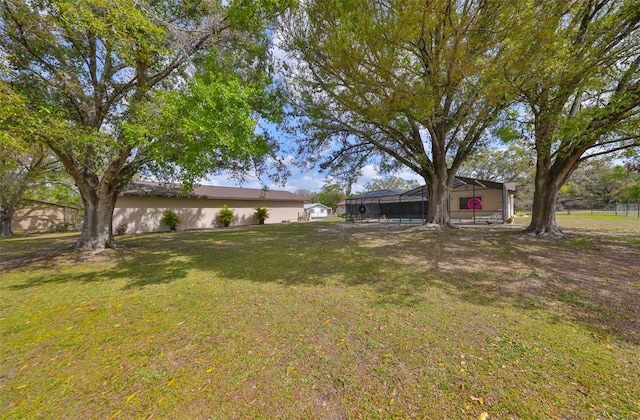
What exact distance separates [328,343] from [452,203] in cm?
2300

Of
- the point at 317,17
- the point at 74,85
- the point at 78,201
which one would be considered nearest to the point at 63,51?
the point at 74,85

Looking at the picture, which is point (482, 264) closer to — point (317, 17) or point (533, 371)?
point (533, 371)

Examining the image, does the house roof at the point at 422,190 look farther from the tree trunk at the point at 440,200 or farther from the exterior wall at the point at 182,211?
the exterior wall at the point at 182,211

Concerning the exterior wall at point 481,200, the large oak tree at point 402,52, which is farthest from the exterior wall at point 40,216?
the exterior wall at point 481,200

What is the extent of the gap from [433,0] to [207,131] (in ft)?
18.6

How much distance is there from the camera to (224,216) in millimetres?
18141

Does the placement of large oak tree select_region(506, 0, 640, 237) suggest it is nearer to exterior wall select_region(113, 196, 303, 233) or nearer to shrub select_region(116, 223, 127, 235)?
exterior wall select_region(113, 196, 303, 233)

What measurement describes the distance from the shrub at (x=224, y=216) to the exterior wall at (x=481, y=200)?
61.3 feet

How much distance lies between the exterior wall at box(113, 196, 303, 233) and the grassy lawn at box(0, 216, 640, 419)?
9725 mm

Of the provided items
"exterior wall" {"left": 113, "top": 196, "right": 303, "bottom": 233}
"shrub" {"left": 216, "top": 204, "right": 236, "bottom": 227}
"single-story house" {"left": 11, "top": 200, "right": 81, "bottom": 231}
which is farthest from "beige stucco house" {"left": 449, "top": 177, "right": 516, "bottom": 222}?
"single-story house" {"left": 11, "top": 200, "right": 81, "bottom": 231}

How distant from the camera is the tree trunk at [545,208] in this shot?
9.22m

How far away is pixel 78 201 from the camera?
17844 mm

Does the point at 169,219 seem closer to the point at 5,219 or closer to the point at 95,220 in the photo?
the point at 95,220

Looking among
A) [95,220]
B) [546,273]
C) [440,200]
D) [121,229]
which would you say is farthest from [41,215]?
[546,273]
